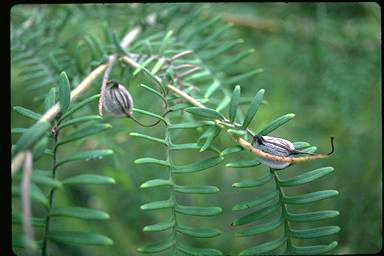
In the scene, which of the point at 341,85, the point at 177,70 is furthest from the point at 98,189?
the point at 341,85

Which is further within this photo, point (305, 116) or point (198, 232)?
point (305, 116)

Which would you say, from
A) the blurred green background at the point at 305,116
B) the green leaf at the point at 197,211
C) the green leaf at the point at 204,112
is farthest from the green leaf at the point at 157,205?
the blurred green background at the point at 305,116

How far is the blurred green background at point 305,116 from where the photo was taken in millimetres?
1319

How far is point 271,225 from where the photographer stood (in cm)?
64

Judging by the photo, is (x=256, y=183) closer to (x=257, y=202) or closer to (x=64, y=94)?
(x=257, y=202)

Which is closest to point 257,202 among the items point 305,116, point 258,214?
point 258,214

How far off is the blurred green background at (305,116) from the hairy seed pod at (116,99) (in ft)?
1.79

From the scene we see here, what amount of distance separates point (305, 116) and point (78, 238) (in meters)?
1.16

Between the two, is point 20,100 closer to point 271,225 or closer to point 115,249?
point 115,249

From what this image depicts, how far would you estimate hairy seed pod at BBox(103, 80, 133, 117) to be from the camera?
68 centimetres

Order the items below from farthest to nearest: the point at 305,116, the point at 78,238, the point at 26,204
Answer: the point at 305,116
the point at 78,238
the point at 26,204

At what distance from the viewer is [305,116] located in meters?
1.55

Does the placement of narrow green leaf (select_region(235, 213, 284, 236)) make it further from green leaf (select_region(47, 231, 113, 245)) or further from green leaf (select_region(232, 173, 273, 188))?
green leaf (select_region(47, 231, 113, 245))
